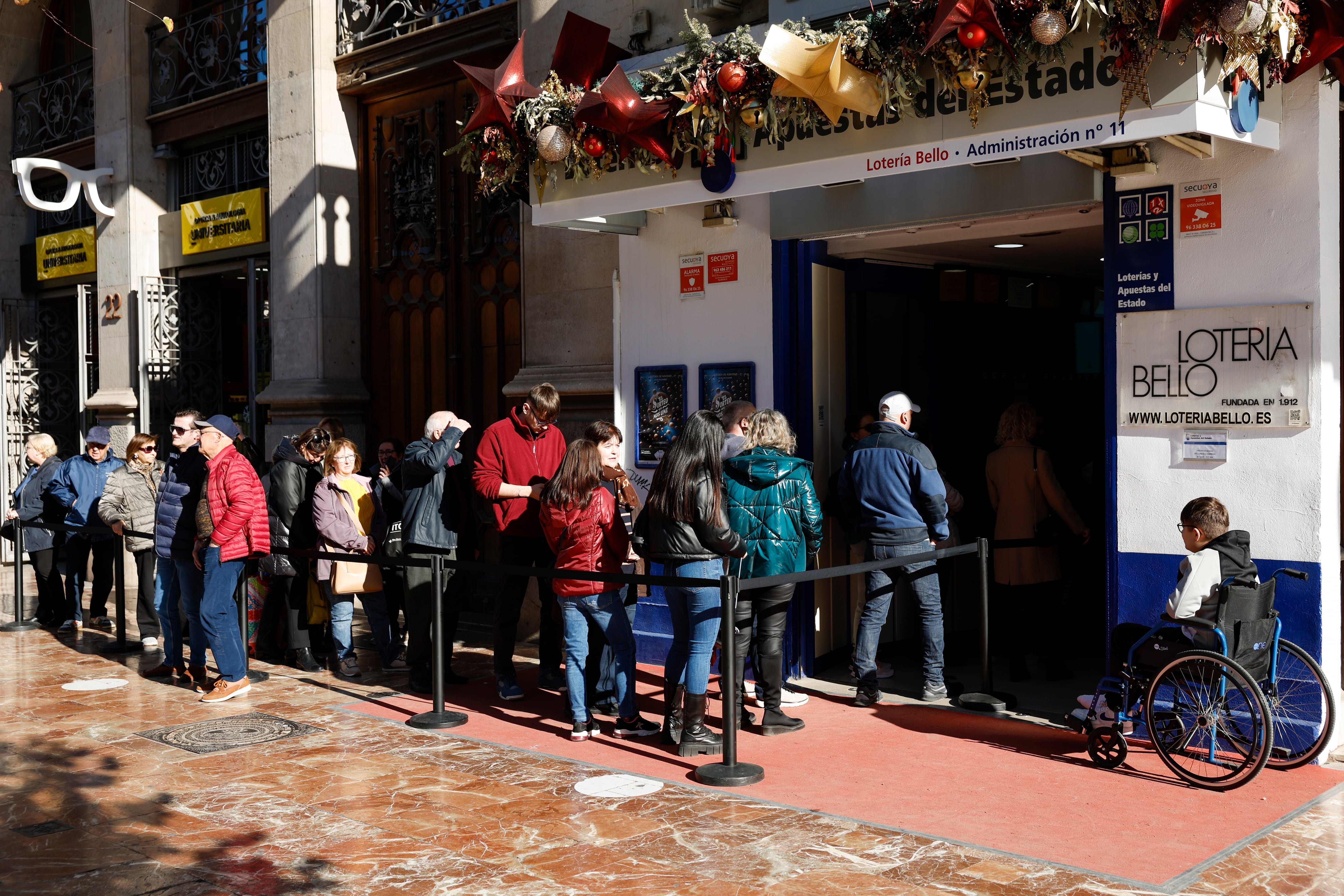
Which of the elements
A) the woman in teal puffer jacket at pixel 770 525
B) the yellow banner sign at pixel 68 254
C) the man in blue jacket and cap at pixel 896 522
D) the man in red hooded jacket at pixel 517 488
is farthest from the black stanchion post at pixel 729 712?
the yellow banner sign at pixel 68 254

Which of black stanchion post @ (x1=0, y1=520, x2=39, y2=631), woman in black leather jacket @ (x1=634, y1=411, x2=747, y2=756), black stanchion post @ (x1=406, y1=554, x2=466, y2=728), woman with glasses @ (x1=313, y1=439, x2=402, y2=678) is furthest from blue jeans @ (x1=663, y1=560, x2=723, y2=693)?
black stanchion post @ (x1=0, y1=520, x2=39, y2=631)

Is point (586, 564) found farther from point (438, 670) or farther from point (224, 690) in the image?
point (224, 690)

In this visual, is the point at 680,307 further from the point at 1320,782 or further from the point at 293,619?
the point at 1320,782

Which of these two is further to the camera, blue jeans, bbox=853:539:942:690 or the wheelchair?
blue jeans, bbox=853:539:942:690

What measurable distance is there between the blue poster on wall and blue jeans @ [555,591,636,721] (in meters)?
3.13

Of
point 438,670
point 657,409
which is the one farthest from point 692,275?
point 438,670

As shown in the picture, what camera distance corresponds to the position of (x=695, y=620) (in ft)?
21.4

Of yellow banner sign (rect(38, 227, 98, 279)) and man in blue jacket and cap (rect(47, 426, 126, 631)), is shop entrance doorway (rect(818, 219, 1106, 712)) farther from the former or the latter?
yellow banner sign (rect(38, 227, 98, 279))

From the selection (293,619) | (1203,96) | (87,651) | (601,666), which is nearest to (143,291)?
(87,651)

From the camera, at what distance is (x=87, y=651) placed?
1009cm

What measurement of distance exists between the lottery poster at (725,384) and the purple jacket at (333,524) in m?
2.52

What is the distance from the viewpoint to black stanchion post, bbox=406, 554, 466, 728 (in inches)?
287

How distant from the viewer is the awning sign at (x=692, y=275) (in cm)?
880

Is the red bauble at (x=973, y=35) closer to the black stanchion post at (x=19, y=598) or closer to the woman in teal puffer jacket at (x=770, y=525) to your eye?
the woman in teal puffer jacket at (x=770, y=525)
